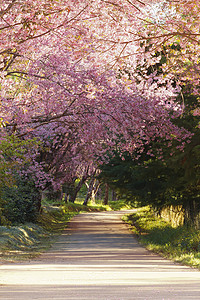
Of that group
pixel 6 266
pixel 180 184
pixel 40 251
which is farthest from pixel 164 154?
pixel 6 266

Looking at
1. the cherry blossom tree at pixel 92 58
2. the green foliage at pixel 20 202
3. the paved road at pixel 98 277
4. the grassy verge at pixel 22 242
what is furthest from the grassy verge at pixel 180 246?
the green foliage at pixel 20 202

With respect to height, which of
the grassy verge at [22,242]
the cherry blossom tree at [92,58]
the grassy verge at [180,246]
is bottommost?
the grassy verge at [22,242]

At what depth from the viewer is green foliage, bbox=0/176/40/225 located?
2119cm

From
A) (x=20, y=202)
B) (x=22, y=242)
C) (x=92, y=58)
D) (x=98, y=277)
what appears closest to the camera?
(x=98, y=277)

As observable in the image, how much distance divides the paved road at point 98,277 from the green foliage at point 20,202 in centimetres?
506

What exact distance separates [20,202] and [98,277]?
14.0m

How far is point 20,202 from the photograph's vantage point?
23.3 m

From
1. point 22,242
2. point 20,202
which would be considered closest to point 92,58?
point 22,242

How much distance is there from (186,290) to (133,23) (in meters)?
8.63

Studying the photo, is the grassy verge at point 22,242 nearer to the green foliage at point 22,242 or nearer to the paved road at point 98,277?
the green foliage at point 22,242

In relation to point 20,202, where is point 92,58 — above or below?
above

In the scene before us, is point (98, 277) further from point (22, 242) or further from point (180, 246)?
point (22, 242)

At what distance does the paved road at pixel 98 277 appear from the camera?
7.56 meters

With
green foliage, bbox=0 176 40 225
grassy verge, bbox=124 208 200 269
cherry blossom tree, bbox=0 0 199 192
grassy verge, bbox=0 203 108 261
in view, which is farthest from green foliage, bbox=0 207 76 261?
grassy verge, bbox=124 208 200 269
